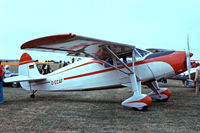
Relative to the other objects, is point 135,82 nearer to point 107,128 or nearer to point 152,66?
point 152,66

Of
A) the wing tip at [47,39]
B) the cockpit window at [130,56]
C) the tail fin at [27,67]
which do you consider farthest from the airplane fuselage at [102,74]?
the wing tip at [47,39]

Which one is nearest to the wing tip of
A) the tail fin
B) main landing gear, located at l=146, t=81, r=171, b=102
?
the tail fin

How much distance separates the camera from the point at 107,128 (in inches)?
163

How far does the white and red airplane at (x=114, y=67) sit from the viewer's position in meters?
6.09

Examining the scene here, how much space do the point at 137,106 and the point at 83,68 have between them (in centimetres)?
295

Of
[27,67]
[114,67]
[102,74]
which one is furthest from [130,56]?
[27,67]

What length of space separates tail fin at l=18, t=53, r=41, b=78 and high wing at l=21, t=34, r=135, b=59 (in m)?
3.05

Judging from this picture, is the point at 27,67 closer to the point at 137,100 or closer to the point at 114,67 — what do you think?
the point at 114,67

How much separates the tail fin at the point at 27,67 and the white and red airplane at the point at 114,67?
1.90ft

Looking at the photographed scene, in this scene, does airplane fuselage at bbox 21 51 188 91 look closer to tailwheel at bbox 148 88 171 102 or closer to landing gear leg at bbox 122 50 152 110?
landing gear leg at bbox 122 50 152 110

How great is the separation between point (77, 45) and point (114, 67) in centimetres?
151

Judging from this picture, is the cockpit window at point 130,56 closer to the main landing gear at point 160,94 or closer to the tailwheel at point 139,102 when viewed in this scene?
the main landing gear at point 160,94

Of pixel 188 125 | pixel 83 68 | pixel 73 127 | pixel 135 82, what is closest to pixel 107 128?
pixel 73 127

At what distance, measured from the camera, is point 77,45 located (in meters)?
6.30
